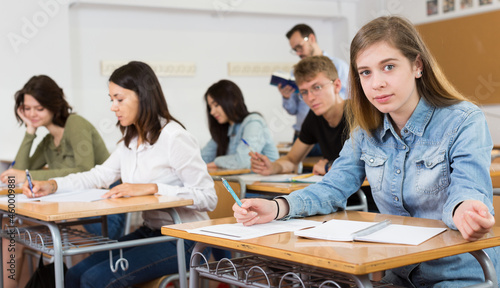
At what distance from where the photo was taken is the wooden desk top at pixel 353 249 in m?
1.04

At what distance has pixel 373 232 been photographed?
1.29 meters

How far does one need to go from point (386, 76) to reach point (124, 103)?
1.34m

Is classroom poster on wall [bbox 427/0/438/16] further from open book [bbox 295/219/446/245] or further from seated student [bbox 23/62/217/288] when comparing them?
open book [bbox 295/219/446/245]

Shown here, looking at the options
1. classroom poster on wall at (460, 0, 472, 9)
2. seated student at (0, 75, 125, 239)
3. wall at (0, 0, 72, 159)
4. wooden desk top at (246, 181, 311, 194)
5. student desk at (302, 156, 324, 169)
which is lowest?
wooden desk top at (246, 181, 311, 194)

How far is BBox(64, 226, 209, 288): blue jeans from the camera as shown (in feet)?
6.85

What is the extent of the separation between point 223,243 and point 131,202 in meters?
0.88

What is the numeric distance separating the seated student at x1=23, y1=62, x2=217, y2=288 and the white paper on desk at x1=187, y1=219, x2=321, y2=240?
785 mm

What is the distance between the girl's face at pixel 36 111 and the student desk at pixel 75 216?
1221 millimetres

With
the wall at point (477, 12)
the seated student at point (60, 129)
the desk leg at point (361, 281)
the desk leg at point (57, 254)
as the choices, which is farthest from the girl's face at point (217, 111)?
the desk leg at point (361, 281)

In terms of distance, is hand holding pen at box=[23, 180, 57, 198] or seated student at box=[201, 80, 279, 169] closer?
hand holding pen at box=[23, 180, 57, 198]

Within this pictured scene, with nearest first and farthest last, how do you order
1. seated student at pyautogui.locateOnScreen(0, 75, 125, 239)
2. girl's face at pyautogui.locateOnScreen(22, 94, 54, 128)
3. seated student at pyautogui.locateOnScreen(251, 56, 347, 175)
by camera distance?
1. seated student at pyautogui.locateOnScreen(251, 56, 347, 175)
2. seated student at pyautogui.locateOnScreen(0, 75, 125, 239)
3. girl's face at pyautogui.locateOnScreen(22, 94, 54, 128)

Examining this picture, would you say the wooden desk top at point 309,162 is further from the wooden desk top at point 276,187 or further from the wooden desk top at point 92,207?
the wooden desk top at point 92,207

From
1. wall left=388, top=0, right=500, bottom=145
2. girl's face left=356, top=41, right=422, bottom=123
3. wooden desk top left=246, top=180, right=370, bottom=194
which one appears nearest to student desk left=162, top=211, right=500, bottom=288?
girl's face left=356, top=41, right=422, bottom=123

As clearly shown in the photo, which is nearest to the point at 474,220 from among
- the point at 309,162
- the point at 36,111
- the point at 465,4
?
the point at 309,162
